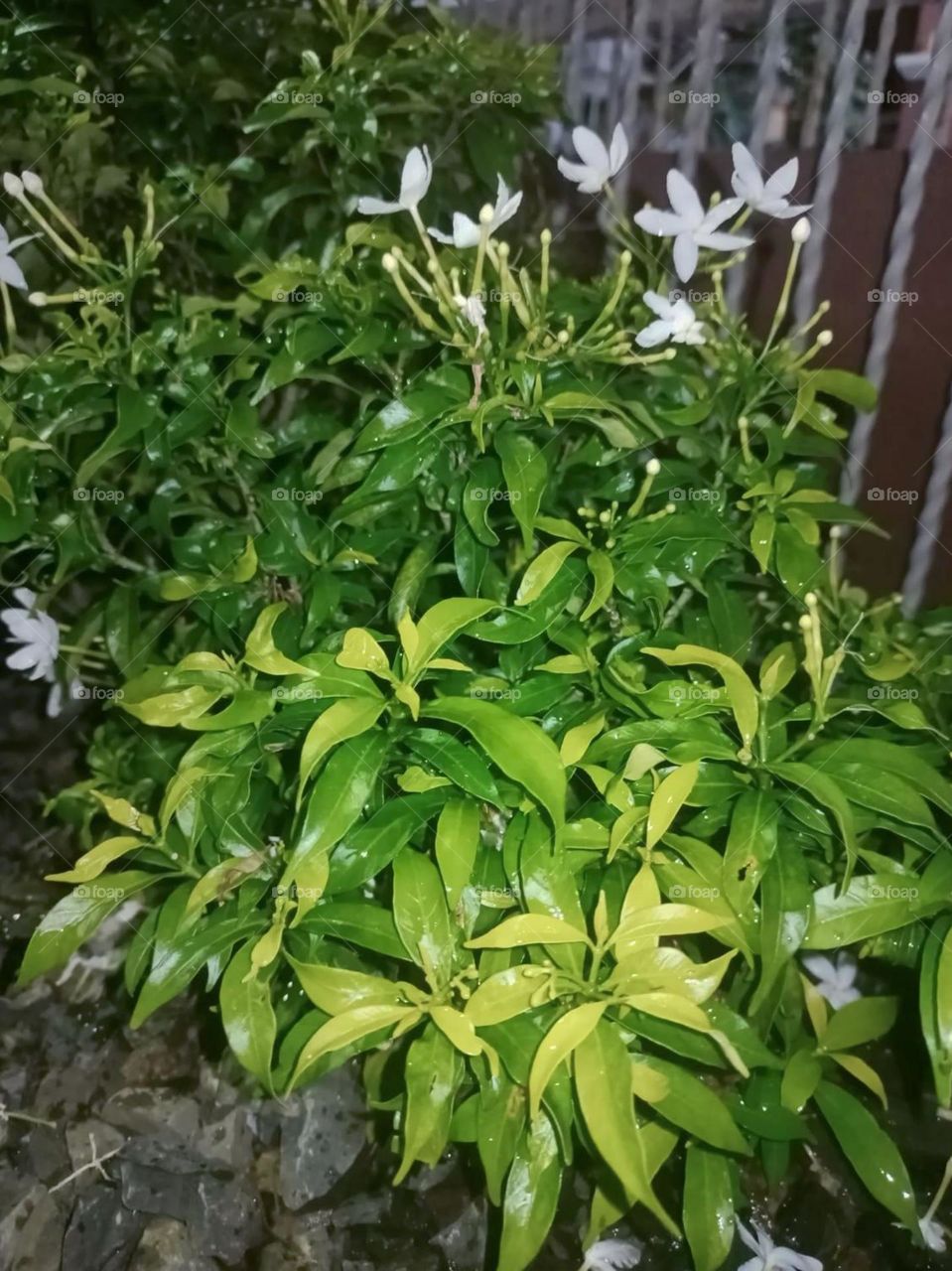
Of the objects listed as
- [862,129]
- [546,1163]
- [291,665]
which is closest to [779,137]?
[862,129]

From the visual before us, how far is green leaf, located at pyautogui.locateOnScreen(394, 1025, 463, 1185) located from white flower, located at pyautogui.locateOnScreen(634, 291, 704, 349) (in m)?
0.60

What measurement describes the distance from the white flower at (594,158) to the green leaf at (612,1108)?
705 mm

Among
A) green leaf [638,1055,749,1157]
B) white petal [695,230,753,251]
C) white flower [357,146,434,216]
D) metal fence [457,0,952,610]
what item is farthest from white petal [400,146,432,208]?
green leaf [638,1055,749,1157]

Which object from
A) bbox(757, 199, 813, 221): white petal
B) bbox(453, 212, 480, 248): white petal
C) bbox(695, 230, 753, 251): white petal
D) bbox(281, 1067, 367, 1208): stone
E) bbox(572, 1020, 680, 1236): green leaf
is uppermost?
bbox(757, 199, 813, 221): white petal

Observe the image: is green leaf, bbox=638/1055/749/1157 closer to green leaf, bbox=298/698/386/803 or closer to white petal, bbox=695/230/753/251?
green leaf, bbox=298/698/386/803

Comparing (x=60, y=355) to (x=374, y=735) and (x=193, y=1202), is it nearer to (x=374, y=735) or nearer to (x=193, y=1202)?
(x=374, y=735)

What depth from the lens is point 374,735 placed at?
701 mm

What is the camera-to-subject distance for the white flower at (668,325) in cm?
83

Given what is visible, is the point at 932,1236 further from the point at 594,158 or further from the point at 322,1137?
the point at 594,158

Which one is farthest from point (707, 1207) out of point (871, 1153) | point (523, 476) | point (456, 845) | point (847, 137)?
point (847, 137)

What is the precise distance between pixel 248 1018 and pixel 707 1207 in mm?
398

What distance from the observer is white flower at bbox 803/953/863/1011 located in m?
0.96

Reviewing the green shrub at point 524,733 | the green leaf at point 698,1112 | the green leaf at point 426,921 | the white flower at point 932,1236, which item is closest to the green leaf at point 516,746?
the green shrub at point 524,733

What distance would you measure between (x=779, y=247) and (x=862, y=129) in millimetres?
162
